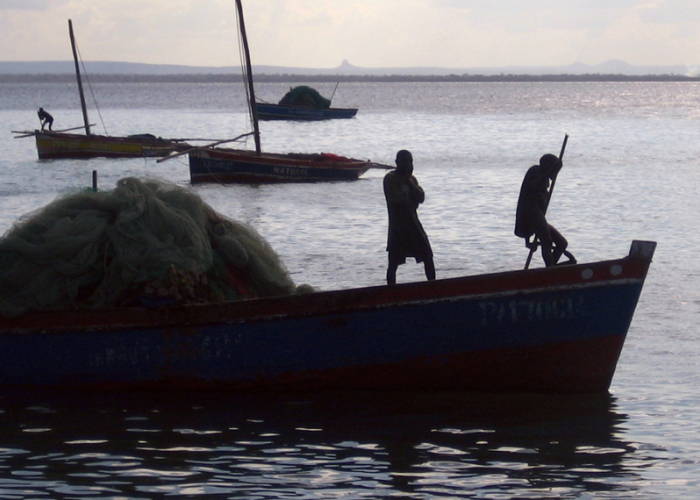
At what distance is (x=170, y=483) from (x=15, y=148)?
4290 centimetres

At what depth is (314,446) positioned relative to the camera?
7.91 meters

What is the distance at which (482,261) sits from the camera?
16.1 m

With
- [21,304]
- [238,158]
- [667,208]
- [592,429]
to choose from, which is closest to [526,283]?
[592,429]

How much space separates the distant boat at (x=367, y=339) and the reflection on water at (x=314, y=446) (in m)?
0.20

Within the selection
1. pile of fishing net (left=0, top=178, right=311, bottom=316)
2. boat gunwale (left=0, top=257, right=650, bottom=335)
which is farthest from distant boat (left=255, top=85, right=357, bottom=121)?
boat gunwale (left=0, top=257, right=650, bottom=335)

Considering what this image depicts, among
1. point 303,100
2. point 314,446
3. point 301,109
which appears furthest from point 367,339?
point 303,100

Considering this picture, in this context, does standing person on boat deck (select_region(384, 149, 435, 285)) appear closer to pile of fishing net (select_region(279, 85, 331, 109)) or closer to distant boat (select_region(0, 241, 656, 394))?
distant boat (select_region(0, 241, 656, 394))

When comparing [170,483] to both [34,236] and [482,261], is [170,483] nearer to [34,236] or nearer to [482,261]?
[34,236]

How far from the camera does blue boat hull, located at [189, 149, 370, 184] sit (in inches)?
1156

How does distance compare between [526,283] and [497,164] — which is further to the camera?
[497,164]

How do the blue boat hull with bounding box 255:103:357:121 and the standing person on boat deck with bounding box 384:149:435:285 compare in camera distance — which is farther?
the blue boat hull with bounding box 255:103:357:121

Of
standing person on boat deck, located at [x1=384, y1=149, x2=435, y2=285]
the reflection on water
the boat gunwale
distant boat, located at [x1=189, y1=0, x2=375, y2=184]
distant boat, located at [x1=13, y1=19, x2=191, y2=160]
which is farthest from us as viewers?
distant boat, located at [x1=13, y1=19, x2=191, y2=160]

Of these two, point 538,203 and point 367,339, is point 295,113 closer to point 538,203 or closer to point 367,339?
point 538,203

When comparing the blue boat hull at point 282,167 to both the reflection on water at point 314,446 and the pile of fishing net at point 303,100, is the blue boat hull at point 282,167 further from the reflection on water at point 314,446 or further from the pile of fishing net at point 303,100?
the pile of fishing net at point 303,100
